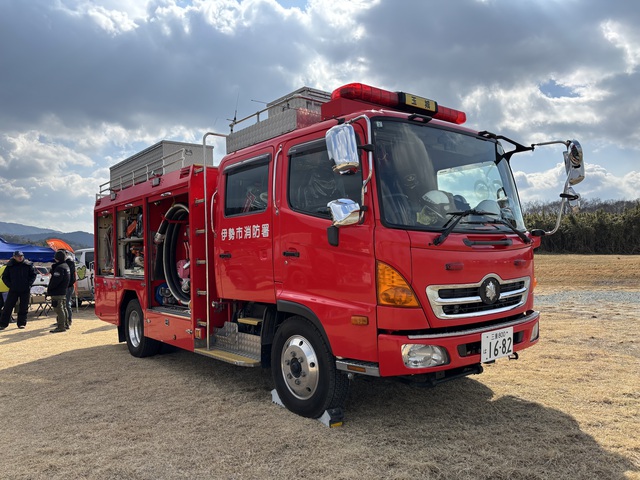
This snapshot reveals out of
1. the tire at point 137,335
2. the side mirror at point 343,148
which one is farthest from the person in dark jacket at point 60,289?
the side mirror at point 343,148

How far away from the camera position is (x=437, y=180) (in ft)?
13.1

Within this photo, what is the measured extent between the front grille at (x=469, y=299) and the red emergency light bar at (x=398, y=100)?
71.3 inches

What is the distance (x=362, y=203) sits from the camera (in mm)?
3705

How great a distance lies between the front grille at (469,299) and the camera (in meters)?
3.63

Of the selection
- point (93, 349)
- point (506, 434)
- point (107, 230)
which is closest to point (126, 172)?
point (107, 230)

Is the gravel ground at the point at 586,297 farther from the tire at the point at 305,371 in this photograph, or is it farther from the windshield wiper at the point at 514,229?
the tire at the point at 305,371

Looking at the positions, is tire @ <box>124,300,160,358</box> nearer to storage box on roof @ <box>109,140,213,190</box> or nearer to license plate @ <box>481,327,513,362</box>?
storage box on roof @ <box>109,140,213,190</box>

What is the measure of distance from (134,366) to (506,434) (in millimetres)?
4951

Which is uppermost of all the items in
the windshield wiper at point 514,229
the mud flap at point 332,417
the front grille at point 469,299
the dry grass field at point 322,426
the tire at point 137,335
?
the windshield wiper at point 514,229

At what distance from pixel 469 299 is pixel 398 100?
6.78 ft

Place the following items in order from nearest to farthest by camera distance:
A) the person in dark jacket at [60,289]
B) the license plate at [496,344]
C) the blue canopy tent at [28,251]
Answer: the license plate at [496,344] < the person in dark jacket at [60,289] < the blue canopy tent at [28,251]

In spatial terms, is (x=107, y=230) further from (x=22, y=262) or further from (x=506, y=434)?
(x=506, y=434)

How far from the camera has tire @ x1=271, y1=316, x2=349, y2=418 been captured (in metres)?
4.00

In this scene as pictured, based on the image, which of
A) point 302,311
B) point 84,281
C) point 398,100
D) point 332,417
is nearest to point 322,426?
point 332,417
